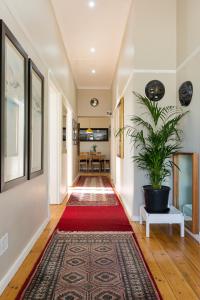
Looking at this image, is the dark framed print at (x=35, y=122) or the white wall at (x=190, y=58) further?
the white wall at (x=190, y=58)

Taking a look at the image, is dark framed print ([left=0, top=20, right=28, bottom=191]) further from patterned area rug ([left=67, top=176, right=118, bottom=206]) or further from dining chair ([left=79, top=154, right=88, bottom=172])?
dining chair ([left=79, top=154, right=88, bottom=172])

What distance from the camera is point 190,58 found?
3.39m

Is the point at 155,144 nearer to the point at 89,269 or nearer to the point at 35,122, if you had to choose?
the point at 35,122

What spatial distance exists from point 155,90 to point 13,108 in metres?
2.32

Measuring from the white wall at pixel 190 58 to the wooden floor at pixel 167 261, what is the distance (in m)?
1.10

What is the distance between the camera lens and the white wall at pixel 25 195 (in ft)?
6.96

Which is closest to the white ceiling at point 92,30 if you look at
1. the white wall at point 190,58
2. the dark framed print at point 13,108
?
the white wall at point 190,58

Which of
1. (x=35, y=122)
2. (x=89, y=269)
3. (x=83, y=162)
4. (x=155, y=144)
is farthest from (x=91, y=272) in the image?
(x=83, y=162)

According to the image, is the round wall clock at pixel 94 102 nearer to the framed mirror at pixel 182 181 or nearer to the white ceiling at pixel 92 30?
the white ceiling at pixel 92 30

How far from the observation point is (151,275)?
88.1 inches

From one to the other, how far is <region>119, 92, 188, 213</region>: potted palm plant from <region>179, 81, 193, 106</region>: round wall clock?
0.16 metres

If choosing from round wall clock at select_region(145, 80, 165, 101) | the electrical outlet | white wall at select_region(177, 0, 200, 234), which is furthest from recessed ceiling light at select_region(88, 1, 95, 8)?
the electrical outlet

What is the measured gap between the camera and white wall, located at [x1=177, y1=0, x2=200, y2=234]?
319 cm

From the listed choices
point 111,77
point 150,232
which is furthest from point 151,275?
point 111,77
